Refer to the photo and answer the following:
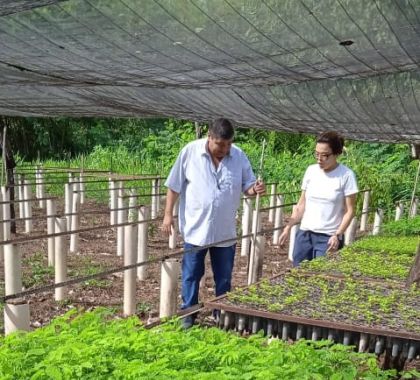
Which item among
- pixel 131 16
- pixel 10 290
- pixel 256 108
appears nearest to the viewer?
pixel 131 16

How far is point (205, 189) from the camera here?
3883 millimetres

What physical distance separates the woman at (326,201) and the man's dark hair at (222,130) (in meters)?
0.69

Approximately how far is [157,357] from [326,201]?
252 cm

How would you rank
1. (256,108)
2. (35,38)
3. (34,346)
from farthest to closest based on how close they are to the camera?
(256,108) → (35,38) → (34,346)

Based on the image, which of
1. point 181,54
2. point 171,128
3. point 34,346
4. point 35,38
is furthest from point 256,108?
point 171,128

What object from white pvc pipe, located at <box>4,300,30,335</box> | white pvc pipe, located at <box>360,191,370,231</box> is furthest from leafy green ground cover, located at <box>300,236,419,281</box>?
white pvc pipe, located at <box>360,191,370,231</box>

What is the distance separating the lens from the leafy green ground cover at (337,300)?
109 inches

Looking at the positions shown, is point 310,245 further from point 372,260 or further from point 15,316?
point 15,316

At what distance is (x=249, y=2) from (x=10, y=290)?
2.48 m

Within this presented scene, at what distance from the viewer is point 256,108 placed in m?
4.13

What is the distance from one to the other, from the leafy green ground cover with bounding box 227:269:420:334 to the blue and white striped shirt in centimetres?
60

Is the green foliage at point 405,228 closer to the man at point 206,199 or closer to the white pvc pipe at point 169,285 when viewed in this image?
the man at point 206,199

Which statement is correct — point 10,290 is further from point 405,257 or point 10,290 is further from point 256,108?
point 405,257

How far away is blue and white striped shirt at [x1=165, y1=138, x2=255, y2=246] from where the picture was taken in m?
3.88
